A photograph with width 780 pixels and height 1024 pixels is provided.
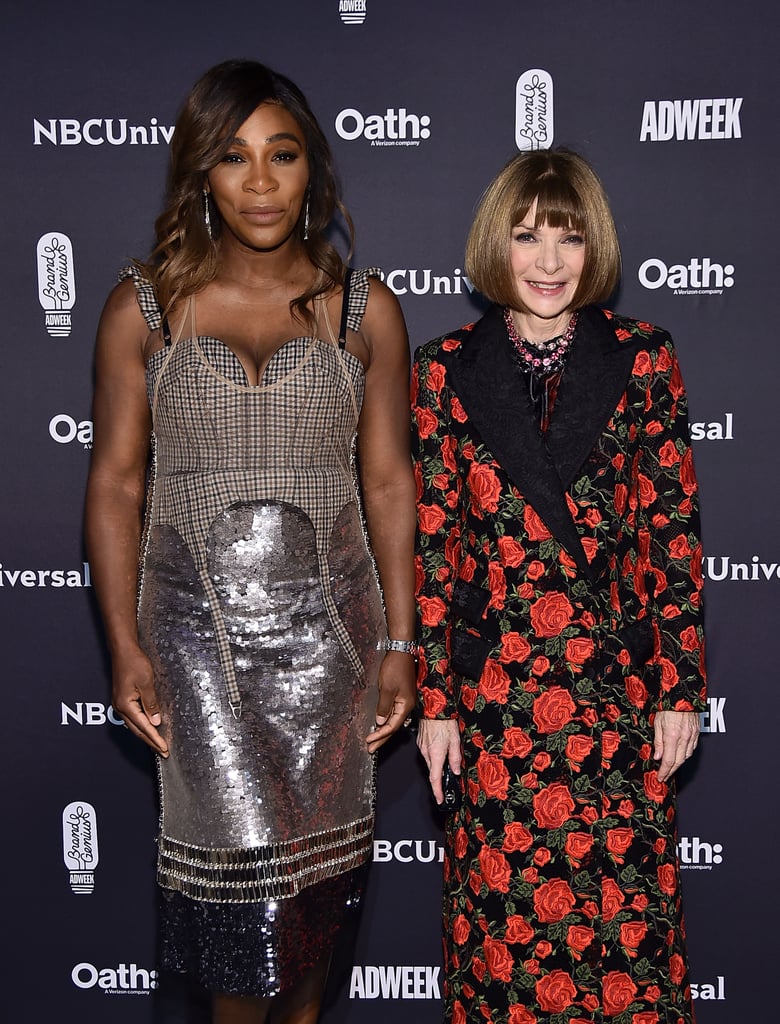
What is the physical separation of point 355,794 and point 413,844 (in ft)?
2.72

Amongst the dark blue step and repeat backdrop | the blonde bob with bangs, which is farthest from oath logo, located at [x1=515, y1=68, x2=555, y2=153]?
the blonde bob with bangs

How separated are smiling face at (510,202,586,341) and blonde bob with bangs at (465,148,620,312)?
11mm

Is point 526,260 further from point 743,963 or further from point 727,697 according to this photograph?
point 743,963

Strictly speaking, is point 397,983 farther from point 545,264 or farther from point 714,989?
point 545,264

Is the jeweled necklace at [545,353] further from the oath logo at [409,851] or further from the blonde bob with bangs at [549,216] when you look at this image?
the oath logo at [409,851]

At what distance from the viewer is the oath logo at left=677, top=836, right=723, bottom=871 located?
2.91 metres

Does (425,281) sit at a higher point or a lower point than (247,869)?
higher

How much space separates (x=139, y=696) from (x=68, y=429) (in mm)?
973

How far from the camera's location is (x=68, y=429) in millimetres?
2822

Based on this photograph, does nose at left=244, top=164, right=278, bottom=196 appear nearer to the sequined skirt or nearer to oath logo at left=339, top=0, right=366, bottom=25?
the sequined skirt

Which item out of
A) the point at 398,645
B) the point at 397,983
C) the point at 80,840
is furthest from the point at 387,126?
the point at 397,983

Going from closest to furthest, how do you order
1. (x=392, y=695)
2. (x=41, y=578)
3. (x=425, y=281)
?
1. (x=392, y=695)
2. (x=425, y=281)
3. (x=41, y=578)

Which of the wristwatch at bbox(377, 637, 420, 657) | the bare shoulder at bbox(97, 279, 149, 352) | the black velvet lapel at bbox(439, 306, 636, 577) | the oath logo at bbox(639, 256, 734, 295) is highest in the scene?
the oath logo at bbox(639, 256, 734, 295)

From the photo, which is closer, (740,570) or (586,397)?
(586,397)
